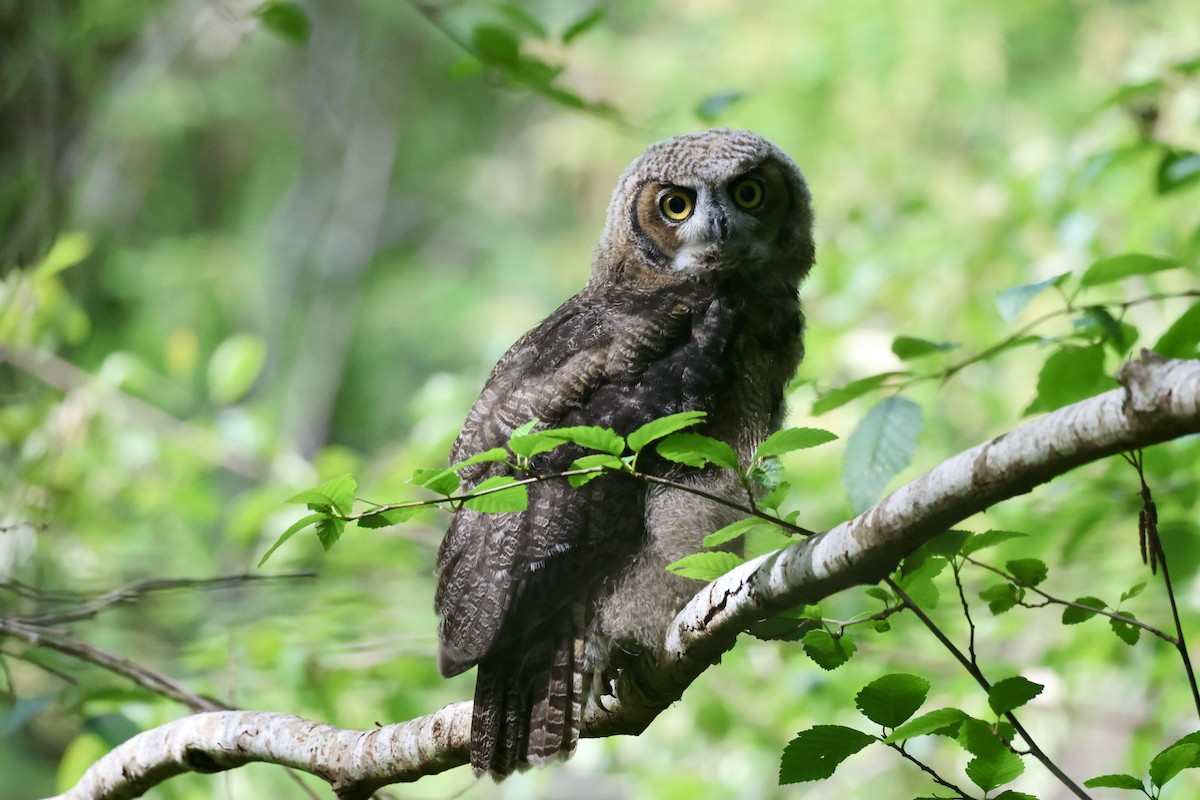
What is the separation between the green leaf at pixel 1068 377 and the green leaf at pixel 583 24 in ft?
3.53

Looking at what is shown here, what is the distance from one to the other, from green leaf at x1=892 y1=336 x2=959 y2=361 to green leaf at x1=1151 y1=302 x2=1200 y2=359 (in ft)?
1.13

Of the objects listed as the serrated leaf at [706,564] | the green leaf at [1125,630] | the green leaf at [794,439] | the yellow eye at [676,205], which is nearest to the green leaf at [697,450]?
the green leaf at [794,439]

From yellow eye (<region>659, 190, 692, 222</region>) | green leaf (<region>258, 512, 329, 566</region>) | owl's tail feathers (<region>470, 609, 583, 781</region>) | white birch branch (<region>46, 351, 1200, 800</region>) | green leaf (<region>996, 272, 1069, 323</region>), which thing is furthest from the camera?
yellow eye (<region>659, 190, 692, 222</region>)

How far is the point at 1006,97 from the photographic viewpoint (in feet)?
27.5

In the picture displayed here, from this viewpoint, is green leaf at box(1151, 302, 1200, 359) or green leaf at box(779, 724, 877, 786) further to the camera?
green leaf at box(1151, 302, 1200, 359)

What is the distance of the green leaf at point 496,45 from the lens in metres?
2.21

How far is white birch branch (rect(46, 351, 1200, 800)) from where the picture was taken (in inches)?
37.5

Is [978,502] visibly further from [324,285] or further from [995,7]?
[324,285]

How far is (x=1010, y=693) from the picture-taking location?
1.20m

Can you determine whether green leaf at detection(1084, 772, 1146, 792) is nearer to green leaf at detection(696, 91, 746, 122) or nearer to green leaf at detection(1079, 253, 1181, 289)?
green leaf at detection(1079, 253, 1181, 289)

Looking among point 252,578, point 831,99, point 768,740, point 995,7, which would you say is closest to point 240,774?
point 768,740

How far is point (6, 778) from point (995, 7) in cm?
841

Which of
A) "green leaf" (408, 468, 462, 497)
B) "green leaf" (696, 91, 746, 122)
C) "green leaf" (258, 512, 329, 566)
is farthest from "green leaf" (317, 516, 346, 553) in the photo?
"green leaf" (696, 91, 746, 122)

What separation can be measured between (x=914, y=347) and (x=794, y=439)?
27.1 inches
